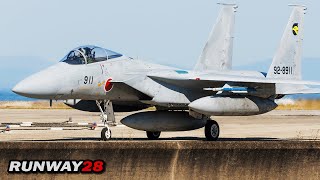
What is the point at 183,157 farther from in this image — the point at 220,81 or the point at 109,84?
the point at 220,81

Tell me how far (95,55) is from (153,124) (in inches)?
96.4

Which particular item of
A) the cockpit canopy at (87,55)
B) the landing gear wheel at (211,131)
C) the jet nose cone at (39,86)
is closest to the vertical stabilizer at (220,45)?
the landing gear wheel at (211,131)

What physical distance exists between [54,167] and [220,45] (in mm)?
12969

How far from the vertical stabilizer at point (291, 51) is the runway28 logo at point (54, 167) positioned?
12.2m

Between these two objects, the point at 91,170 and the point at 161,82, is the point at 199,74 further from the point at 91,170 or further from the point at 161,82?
the point at 91,170

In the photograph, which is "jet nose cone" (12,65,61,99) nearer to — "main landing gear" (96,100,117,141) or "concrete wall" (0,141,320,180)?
"main landing gear" (96,100,117,141)

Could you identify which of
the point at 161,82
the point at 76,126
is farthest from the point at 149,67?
the point at 76,126

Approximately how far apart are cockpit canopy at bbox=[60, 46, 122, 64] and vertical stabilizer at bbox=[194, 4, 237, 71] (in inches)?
175

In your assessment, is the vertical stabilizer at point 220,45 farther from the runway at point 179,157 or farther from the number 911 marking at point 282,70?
the runway at point 179,157

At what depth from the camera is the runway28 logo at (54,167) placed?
41.4ft

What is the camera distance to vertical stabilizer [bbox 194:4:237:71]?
24.5 m

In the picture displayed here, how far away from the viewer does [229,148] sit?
13195mm

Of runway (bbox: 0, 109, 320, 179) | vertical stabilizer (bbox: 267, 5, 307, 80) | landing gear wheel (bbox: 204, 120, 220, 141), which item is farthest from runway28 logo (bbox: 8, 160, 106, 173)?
vertical stabilizer (bbox: 267, 5, 307, 80)

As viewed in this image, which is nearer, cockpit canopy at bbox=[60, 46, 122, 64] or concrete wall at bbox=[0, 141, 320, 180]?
concrete wall at bbox=[0, 141, 320, 180]
